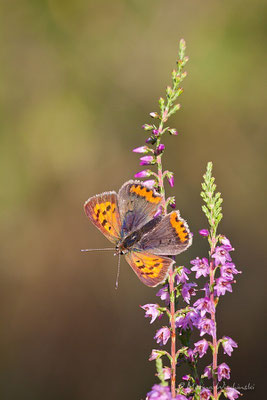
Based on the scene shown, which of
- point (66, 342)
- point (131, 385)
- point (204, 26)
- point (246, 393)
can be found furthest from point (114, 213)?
point (204, 26)

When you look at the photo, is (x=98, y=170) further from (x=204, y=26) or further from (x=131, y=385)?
(x=131, y=385)

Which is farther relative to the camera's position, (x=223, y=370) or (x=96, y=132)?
(x=96, y=132)

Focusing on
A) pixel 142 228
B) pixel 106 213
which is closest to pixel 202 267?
pixel 142 228

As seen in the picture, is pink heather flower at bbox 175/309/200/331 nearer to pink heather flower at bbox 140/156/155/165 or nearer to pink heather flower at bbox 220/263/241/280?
pink heather flower at bbox 220/263/241/280

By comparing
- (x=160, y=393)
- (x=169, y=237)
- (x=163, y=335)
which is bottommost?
(x=160, y=393)

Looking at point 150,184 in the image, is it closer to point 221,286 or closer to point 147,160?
point 147,160

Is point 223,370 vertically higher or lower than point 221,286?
lower

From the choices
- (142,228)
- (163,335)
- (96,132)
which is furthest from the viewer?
(96,132)
